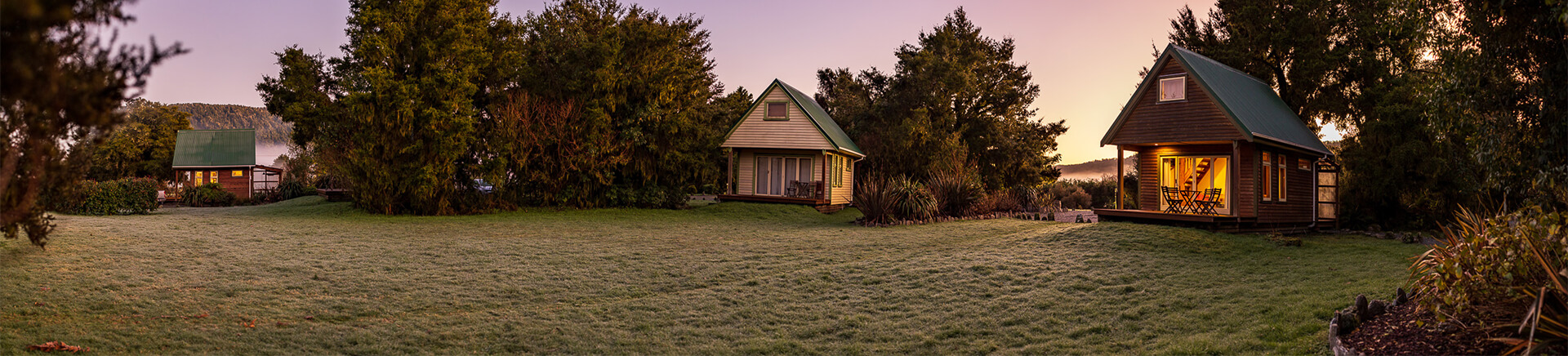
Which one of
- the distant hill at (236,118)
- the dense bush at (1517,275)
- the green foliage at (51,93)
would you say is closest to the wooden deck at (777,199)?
the dense bush at (1517,275)

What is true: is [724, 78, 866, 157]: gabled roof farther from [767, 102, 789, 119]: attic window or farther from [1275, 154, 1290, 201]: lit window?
[1275, 154, 1290, 201]: lit window

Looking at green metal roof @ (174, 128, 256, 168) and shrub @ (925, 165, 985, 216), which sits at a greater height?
green metal roof @ (174, 128, 256, 168)

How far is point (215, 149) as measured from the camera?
33906 millimetres

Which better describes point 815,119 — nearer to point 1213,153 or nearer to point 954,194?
point 954,194

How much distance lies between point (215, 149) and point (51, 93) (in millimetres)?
38772

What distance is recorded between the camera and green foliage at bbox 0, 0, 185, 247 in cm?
281

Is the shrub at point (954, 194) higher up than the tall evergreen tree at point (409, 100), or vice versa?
the tall evergreen tree at point (409, 100)

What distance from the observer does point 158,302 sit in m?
7.25

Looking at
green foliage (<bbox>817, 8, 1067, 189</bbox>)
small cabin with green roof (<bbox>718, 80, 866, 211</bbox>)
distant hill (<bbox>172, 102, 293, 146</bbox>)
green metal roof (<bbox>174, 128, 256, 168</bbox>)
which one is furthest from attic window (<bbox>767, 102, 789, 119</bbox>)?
distant hill (<bbox>172, 102, 293, 146</bbox>)

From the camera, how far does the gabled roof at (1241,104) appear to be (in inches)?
636

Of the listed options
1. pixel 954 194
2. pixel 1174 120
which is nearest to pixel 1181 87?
pixel 1174 120

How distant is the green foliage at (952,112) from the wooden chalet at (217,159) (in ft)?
89.0

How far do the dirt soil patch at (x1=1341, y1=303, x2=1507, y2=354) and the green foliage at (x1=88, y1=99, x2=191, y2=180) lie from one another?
4878 cm

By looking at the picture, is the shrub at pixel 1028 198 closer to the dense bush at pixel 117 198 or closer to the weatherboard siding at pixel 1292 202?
the weatherboard siding at pixel 1292 202
